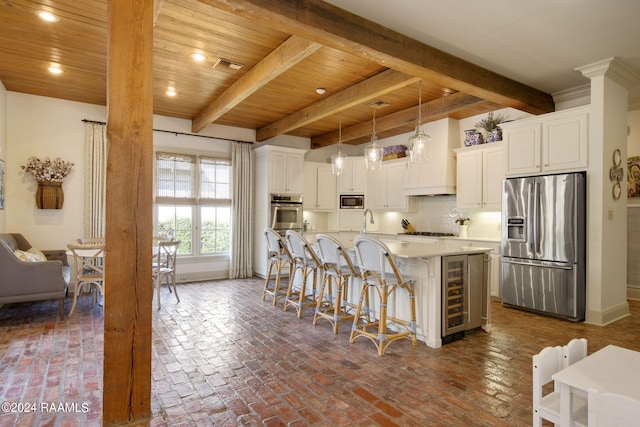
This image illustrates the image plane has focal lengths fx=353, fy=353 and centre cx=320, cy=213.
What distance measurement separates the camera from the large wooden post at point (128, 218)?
1.98 meters

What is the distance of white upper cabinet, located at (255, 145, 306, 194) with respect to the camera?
6684mm

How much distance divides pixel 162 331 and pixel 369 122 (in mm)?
4718

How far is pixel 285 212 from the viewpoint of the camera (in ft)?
22.4

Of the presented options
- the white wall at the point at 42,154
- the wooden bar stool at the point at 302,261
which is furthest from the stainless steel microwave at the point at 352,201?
the white wall at the point at 42,154

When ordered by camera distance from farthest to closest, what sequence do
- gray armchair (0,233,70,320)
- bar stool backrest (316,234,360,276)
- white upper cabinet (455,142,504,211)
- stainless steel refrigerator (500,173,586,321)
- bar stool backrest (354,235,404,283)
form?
1. white upper cabinet (455,142,504,211)
2. stainless steel refrigerator (500,173,586,321)
3. gray armchair (0,233,70,320)
4. bar stool backrest (316,234,360,276)
5. bar stool backrest (354,235,404,283)

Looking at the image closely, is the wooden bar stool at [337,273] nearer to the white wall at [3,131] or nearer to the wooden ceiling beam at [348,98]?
the wooden ceiling beam at [348,98]

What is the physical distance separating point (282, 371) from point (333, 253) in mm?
1334

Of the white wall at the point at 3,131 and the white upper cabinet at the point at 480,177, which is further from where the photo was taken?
the white upper cabinet at the point at 480,177

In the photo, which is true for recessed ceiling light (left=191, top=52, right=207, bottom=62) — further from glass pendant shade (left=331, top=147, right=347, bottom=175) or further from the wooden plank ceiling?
glass pendant shade (left=331, top=147, right=347, bottom=175)

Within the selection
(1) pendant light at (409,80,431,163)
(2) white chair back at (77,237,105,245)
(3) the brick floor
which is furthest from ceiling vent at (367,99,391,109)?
(2) white chair back at (77,237,105,245)

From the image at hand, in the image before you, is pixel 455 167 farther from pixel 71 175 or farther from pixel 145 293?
pixel 71 175

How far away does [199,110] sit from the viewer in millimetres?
5969

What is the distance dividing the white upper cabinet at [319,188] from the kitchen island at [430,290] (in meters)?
3.91

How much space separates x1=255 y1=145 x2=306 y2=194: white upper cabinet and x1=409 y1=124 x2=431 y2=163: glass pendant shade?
3.42m
